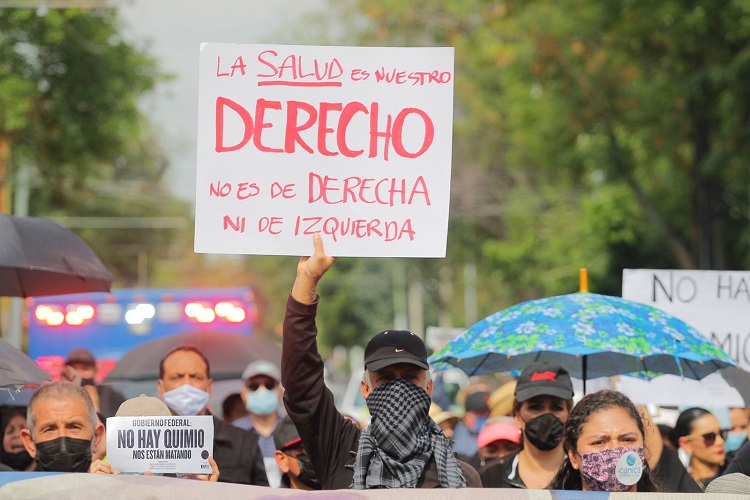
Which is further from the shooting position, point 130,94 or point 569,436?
point 130,94

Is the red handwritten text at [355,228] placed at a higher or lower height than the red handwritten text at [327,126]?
lower

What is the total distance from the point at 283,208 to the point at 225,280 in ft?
275

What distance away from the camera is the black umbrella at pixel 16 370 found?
5211 millimetres

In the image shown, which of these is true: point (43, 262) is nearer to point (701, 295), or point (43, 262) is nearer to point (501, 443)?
point (501, 443)

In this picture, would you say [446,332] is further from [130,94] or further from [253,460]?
[253,460]

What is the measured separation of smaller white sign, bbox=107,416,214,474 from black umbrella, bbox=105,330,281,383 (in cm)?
538

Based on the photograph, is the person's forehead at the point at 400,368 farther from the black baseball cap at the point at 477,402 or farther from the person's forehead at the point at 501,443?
the black baseball cap at the point at 477,402

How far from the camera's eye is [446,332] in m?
17.8

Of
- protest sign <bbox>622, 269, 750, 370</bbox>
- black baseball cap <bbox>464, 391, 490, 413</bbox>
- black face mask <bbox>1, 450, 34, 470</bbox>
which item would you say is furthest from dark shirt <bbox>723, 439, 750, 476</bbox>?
black baseball cap <bbox>464, 391, 490, 413</bbox>

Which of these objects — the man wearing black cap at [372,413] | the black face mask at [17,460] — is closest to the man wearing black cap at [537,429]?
the man wearing black cap at [372,413]

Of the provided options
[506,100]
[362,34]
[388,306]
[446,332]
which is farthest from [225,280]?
[446,332]

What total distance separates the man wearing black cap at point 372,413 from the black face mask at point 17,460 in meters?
3.25

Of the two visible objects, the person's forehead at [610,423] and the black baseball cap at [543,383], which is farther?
the black baseball cap at [543,383]

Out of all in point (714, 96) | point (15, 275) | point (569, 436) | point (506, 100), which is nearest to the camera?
point (569, 436)
